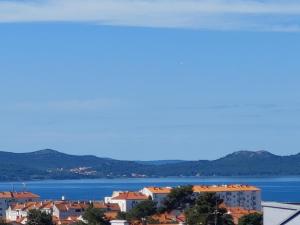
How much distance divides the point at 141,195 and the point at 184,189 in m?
34.2

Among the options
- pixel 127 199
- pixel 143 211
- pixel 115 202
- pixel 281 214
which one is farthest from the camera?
pixel 115 202

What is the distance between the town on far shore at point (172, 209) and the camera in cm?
2346

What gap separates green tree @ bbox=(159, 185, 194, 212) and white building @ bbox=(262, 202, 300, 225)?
45076 mm

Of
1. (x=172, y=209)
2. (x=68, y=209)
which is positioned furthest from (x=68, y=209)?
(x=172, y=209)

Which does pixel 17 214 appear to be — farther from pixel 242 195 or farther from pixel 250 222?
pixel 250 222

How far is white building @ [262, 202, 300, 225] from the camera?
1268 centimetres

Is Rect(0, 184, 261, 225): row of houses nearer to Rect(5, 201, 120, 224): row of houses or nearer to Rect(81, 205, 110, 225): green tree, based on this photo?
Rect(5, 201, 120, 224): row of houses

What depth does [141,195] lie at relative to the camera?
9306cm

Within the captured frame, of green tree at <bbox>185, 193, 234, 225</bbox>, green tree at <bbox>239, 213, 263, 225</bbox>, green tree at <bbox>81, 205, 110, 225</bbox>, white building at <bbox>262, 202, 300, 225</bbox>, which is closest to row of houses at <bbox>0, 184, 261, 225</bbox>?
green tree at <bbox>81, 205, 110, 225</bbox>

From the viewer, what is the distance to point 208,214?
138 feet

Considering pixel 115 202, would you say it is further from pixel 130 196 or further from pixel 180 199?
pixel 180 199

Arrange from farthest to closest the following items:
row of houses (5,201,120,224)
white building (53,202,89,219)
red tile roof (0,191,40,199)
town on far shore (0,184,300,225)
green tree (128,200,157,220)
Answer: red tile roof (0,191,40,199), white building (53,202,89,219), row of houses (5,201,120,224), green tree (128,200,157,220), town on far shore (0,184,300,225)

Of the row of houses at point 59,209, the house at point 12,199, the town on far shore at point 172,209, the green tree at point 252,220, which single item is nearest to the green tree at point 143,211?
the town on far shore at point 172,209

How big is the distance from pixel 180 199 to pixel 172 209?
701mm
